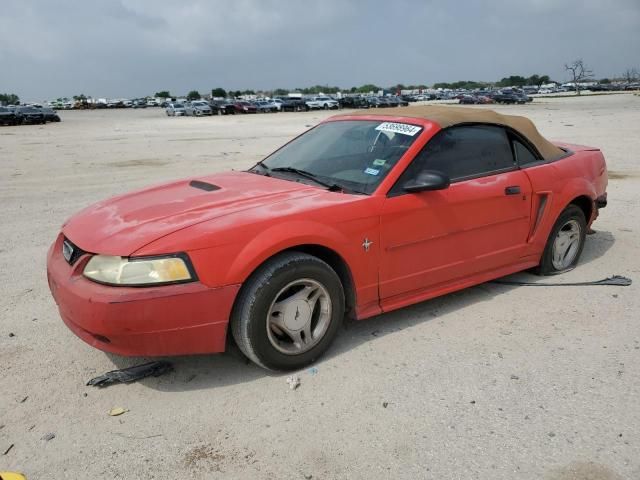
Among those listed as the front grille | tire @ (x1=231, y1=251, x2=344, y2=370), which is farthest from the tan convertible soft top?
the front grille

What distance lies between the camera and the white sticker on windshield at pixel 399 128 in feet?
12.6

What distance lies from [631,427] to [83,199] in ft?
26.4

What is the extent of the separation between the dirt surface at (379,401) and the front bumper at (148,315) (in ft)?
1.12

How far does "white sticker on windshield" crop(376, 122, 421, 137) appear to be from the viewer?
3849 mm

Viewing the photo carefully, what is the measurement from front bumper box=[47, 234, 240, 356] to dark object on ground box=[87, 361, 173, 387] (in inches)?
12.1

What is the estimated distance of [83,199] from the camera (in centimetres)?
852

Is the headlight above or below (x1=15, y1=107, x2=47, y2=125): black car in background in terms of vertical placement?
below

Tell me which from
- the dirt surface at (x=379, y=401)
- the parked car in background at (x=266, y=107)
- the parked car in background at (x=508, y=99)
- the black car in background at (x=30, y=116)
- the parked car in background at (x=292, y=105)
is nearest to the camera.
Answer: the dirt surface at (x=379, y=401)

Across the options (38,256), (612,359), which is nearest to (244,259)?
(612,359)

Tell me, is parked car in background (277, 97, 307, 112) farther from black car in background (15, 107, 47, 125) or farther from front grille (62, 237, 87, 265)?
front grille (62, 237, 87, 265)

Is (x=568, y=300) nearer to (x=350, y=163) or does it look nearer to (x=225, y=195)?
(x=350, y=163)

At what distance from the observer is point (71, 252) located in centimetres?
322

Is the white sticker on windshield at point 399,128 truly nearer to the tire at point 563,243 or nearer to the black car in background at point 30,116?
the tire at point 563,243

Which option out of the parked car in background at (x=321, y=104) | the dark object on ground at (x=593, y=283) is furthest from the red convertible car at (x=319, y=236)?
the parked car in background at (x=321, y=104)
